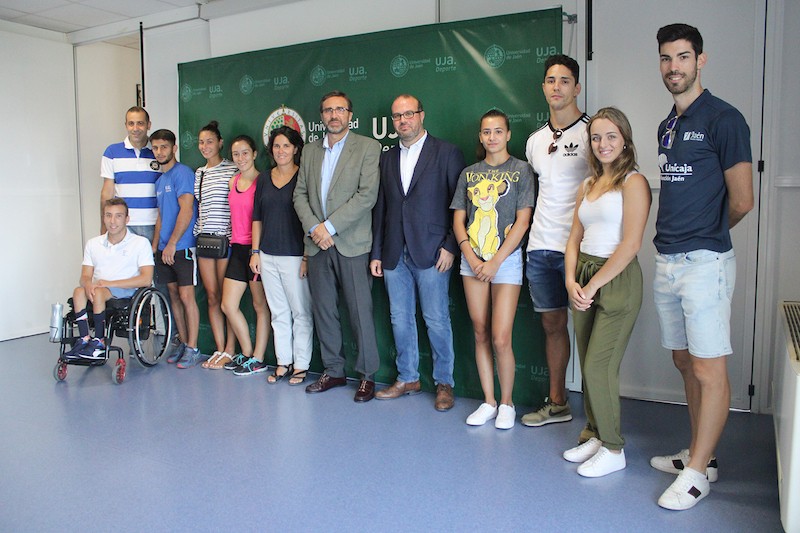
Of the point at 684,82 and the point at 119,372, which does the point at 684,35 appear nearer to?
the point at 684,82

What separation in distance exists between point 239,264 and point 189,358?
0.87 metres

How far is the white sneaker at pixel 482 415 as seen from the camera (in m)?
3.70

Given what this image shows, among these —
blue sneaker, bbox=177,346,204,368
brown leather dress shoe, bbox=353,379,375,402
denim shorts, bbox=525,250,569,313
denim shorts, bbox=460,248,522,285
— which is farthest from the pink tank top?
denim shorts, bbox=525,250,569,313

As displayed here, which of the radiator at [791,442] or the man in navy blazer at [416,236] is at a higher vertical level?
the man in navy blazer at [416,236]

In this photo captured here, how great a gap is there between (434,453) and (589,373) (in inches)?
33.9

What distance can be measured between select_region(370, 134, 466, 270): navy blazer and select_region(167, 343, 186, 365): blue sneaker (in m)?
2.15

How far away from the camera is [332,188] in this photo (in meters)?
4.09

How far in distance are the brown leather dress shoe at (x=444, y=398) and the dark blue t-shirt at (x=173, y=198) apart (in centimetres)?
223

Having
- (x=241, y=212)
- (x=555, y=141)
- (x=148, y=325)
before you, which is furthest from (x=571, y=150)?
Answer: (x=148, y=325)

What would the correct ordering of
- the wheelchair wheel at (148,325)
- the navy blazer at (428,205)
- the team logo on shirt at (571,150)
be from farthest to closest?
the wheelchair wheel at (148,325) < the navy blazer at (428,205) < the team logo on shirt at (571,150)

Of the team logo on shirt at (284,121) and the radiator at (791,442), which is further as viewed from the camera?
the team logo on shirt at (284,121)

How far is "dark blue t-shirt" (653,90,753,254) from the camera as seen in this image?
2637 millimetres

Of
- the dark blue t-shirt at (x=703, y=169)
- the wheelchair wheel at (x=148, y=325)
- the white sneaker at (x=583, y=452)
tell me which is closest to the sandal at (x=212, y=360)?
the wheelchair wheel at (x=148, y=325)

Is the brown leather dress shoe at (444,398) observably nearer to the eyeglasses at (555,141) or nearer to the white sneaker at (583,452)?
the white sneaker at (583,452)
